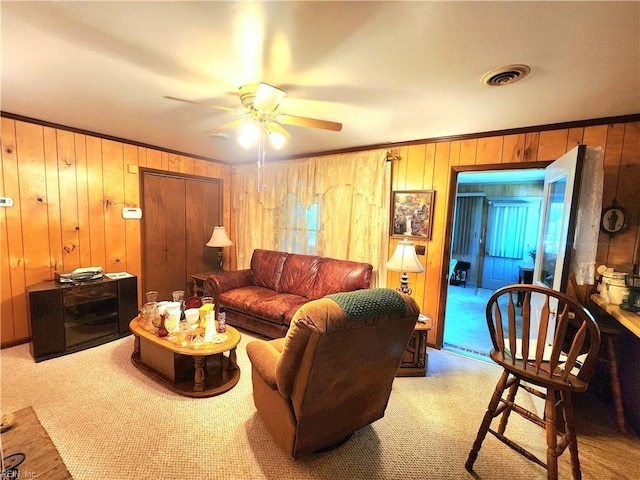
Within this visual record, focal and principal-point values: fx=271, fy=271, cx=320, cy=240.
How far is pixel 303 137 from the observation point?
10.1 ft

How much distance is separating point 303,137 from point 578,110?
240cm

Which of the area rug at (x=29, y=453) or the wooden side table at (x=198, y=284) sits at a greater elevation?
the wooden side table at (x=198, y=284)

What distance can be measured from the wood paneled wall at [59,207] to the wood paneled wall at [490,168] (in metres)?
3.34

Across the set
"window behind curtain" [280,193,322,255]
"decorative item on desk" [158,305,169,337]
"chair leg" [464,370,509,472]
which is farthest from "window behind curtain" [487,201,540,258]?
"decorative item on desk" [158,305,169,337]

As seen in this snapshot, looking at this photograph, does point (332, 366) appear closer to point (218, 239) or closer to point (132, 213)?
point (218, 239)

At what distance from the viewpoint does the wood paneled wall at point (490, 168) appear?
2188mm

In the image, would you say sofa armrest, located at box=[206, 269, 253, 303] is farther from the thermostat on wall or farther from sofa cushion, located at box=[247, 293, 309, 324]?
the thermostat on wall

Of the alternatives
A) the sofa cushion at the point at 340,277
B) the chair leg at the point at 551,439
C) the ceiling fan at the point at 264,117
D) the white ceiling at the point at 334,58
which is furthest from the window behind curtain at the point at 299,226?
the chair leg at the point at 551,439

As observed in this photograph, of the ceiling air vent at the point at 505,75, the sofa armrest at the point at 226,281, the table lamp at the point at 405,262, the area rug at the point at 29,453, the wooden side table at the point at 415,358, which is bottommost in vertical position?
the area rug at the point at 29,453

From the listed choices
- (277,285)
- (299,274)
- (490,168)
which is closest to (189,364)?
(277,285)

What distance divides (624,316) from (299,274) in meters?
2.81

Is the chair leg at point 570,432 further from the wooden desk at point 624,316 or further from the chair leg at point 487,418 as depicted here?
the wooden desk at point 624,316

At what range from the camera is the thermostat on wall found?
341 centimetres

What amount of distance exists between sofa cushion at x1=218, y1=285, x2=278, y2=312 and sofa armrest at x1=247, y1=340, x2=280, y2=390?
140cm
